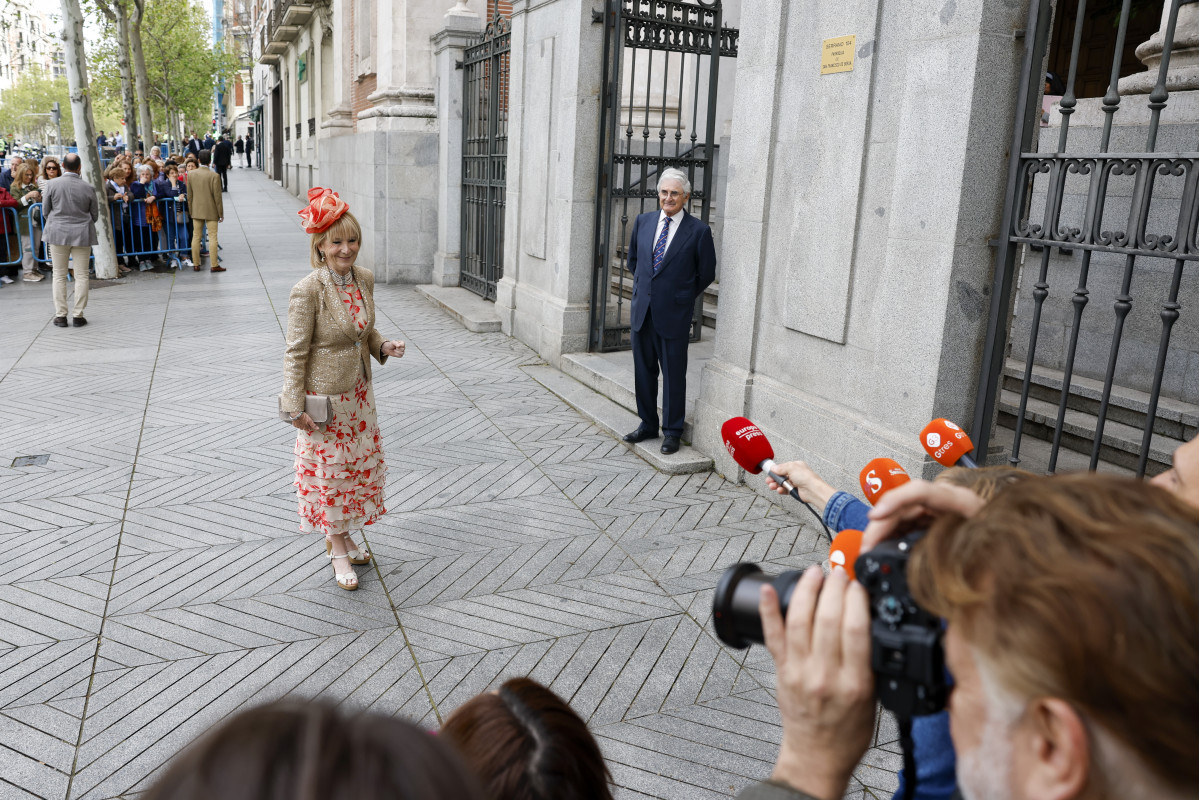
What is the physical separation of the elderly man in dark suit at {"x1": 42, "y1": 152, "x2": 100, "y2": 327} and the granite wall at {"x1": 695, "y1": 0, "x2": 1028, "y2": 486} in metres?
8.70

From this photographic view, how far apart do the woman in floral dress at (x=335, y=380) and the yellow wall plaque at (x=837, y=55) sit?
2839 mm

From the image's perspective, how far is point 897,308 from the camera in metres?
4.94

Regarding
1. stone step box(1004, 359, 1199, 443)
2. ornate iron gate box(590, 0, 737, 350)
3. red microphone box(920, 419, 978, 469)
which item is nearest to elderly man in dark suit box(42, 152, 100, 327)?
ornate iron gate box(590, 0, 737, 350)

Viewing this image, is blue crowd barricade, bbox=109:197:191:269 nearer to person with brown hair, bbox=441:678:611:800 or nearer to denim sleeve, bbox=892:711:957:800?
person with brown hair, bbox=441:678:611:800

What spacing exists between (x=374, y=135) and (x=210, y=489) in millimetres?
9730

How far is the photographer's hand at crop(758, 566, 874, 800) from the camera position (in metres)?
1.10

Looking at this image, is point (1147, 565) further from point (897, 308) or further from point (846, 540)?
point (897, 308)

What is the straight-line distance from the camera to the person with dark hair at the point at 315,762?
0.67 metres

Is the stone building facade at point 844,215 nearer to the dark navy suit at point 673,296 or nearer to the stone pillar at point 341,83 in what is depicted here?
the dark navy suit at point 673,296

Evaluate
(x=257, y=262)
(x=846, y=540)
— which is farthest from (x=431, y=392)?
(x=257, y=262)

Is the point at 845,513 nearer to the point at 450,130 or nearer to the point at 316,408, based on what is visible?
the point at 316,408

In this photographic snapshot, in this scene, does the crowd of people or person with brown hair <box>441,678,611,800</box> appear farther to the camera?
person with brown hair <box>441,678,611,800</box>

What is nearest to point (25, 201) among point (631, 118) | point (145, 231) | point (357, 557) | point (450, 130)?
point (145, 231)

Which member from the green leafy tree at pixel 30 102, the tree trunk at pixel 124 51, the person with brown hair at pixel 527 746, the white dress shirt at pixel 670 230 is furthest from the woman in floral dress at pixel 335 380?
the green leafy tree at pixel 30 102
